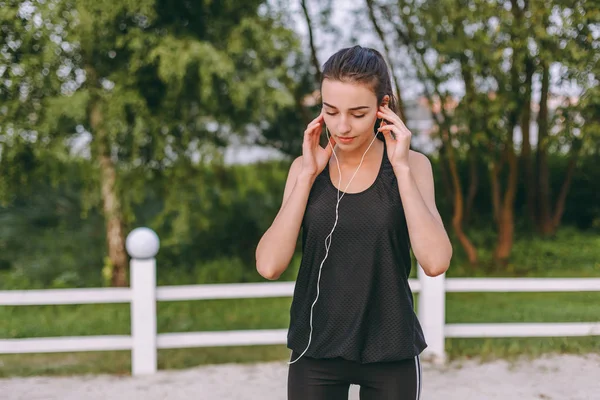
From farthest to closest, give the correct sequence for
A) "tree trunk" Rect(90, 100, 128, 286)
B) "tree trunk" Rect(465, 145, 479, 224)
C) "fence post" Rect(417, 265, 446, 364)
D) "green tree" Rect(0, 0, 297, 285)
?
"tree trunk" Rect(465, 145, 479, 224)
"tree trunk" Rect(90, 100, 128, 286)
"green tree" Rect(0, 0, 297, 285)
"fence post" Rect(417, 265, 446, 364)

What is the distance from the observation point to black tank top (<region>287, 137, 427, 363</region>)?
6.07 feet

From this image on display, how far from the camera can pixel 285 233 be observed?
6.19 feet

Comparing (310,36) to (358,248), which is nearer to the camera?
(358,248)

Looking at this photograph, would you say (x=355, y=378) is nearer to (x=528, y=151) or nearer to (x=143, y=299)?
(x=143, y=299)

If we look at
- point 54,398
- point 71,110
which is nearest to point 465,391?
point 54,398

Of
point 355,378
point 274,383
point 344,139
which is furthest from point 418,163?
point 274,383

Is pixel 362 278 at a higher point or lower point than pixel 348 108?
lower

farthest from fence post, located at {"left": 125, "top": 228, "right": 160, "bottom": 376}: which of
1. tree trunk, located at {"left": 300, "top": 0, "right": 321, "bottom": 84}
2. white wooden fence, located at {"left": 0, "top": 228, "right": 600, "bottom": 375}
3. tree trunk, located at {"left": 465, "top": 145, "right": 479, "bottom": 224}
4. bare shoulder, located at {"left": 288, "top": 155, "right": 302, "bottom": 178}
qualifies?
tree trunk, located at {"left": 465, "top": 145, "right": 479, "bottom": 224}

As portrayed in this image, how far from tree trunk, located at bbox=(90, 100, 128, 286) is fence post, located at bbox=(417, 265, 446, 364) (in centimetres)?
424

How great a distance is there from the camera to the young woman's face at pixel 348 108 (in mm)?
1785

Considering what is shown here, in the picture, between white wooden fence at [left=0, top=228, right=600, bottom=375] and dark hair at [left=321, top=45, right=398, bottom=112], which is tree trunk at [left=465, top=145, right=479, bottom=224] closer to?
white wooden fence at [left=0, top=228, right=600, bottom=375]

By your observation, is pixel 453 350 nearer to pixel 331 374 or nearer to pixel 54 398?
pixel 54 398

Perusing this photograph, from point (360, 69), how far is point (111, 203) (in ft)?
23.5

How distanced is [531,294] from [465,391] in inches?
187
